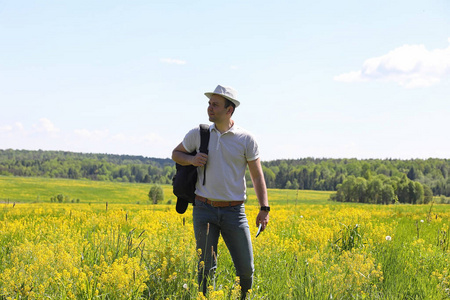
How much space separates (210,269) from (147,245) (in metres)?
1.65

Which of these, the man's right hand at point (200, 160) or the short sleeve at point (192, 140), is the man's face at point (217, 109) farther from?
the man's right hand at point (200, 160)

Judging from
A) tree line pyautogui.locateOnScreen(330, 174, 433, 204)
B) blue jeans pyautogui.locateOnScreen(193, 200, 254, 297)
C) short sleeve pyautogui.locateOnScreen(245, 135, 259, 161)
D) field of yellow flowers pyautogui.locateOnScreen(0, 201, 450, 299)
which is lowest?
tree line pyautogui.locateOnScreen(330, 174, 433, 204)

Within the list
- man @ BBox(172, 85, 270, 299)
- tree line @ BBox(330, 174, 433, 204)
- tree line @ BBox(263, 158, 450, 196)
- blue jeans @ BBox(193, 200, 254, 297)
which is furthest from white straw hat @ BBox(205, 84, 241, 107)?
tree line @ BBox(263, 158, 450, 196)

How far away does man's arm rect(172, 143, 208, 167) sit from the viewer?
12.8 feet

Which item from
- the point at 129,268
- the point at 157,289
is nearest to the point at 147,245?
the point at 157,289

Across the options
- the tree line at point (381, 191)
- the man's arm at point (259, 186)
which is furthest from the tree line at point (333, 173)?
the man's arm at point (259, 186)

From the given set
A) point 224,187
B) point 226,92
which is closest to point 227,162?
point 224,187

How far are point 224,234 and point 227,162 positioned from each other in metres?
0.73

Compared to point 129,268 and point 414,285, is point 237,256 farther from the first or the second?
point 414,285

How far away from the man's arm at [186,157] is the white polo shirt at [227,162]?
0.36 feet

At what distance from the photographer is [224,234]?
398cm

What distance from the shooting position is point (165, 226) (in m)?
8.10

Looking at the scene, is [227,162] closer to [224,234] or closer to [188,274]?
[224,234]

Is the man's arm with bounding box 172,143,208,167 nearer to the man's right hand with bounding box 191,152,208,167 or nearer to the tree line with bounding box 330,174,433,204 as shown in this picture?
the man's right hand with bounding box 191,152,208,167
